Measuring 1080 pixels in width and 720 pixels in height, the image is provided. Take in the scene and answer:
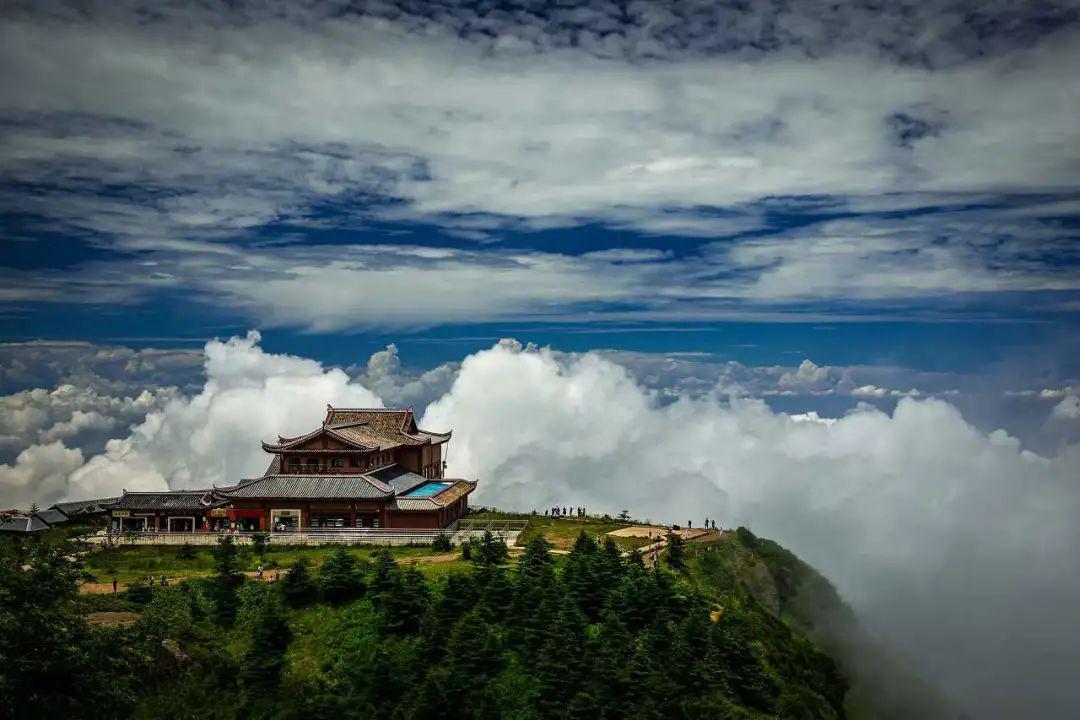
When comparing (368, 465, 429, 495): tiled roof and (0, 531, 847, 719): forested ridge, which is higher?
(368, 465, 429, 495): tiled roof

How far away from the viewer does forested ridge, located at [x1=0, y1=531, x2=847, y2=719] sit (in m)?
36.2

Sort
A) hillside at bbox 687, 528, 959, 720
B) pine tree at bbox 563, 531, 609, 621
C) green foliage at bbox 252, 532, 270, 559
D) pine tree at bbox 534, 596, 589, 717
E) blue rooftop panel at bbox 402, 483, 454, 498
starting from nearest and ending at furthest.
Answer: pine tree at bbox 534, 596, 589, 717
pine tree at bbox 563, 531, 609, 621
green foliage at bbox 252, 532, 270, 559
hillside at bbox 687, 528, 959, 720
blue rooftop panel at bbox 402, 483, 454, 498

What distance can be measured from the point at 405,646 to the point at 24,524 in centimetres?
5698

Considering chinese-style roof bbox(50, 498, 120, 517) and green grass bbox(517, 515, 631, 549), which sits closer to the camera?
green grass bbox(517, 515, 631, 549)

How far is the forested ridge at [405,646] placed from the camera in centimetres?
3619

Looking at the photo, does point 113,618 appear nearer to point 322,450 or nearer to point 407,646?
point 407,646

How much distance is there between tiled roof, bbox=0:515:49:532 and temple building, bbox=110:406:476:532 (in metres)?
9.37

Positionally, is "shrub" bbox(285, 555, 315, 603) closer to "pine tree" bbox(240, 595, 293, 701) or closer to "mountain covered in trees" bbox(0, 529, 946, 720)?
"mountain covered in trees" bbox(0, 529, 946, 720)

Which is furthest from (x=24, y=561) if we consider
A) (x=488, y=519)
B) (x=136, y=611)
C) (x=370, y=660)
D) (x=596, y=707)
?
(x=488, y=519)

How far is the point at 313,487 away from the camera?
78.5 metres

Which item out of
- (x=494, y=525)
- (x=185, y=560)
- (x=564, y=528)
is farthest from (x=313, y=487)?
(x=564, y=528)

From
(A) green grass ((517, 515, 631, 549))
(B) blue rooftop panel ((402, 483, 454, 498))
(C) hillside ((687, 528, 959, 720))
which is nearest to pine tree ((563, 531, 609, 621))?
(C) hillside ((687, 528, 959, 720))

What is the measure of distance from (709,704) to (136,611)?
34.3 metres

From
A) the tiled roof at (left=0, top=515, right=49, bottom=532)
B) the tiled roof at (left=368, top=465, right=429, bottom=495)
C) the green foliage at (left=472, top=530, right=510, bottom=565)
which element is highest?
the tiled roof at (left=368, top=465, right=429, bottom=495)
